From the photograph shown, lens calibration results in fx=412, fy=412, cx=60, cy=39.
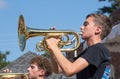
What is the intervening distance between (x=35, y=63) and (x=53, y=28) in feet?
2.72

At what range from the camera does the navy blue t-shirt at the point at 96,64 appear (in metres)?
4.09

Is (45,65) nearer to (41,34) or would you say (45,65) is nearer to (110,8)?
(41,34)

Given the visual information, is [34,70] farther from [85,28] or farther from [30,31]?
[85,28]

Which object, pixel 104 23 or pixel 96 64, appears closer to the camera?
pixel 96 64

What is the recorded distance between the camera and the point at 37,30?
4.80 m

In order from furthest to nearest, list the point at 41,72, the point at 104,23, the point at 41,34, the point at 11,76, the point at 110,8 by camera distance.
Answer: the point at 110,8 → the point at 11,76 → the point at 41,72 → the point at 41,34 → the point at 104,23

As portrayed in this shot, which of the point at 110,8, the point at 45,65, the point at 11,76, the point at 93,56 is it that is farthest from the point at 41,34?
the point at 110,8

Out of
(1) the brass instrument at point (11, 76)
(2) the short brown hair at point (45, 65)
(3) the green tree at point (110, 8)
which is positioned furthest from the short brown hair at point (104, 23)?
(3) the green tree at point (110, 8)

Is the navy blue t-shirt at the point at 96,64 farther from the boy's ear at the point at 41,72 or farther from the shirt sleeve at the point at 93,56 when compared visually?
the boy's ear at the point at 41,72

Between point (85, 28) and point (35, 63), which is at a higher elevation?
point (85, 28)

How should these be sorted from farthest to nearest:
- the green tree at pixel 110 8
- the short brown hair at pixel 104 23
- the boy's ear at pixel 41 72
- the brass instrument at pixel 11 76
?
the green tree at pixel 110 8 → the brass instrument at pixel 11 76 → the boy's ear at pixel 41 72 → the short brown hair at pixel 104 23

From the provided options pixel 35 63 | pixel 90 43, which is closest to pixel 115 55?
pixel 35 63

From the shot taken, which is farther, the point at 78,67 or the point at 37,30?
the point at 37,30

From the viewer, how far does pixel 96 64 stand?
4082 mm
